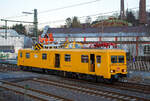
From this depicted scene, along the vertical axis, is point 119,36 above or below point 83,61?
above

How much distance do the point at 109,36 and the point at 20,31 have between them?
60.0 meters

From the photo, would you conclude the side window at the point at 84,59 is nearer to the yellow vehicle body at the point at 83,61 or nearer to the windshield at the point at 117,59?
A: the yellow vehicle body at the point at 83,61

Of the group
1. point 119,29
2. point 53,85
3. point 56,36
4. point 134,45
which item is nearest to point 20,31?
point 56,36

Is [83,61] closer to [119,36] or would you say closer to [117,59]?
[117,59]

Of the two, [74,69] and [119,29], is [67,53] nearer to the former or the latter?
[74,69]

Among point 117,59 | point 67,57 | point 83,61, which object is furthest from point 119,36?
point 117,59

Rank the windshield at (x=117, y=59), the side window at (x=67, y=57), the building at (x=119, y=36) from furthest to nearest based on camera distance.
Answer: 1. the building at (x=119, y=36)
2. the side window at (x=67, y=57)
3. the windshield at (x=117, y=59)

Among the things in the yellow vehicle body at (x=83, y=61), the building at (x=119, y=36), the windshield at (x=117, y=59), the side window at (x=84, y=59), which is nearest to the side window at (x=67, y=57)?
the yellow vehicle body at (x=83, y=61)

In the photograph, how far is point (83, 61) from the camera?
17.1 meters

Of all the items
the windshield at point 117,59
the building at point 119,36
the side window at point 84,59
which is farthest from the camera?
A: the building at point 119,36

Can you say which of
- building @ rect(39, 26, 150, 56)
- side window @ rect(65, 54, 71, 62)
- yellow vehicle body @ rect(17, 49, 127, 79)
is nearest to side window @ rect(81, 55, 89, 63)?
yellow vehicle body @ rect(17, 49, 127, 79)

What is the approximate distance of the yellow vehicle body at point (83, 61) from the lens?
50.4ft

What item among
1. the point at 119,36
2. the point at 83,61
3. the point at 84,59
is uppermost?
the point at 119,36

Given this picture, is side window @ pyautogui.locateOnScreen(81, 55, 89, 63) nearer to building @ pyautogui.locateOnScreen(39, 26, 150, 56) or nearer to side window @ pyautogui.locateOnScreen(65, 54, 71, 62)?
side window @ pyautogui.locateOnScreen(65, 54, 71, 62)
